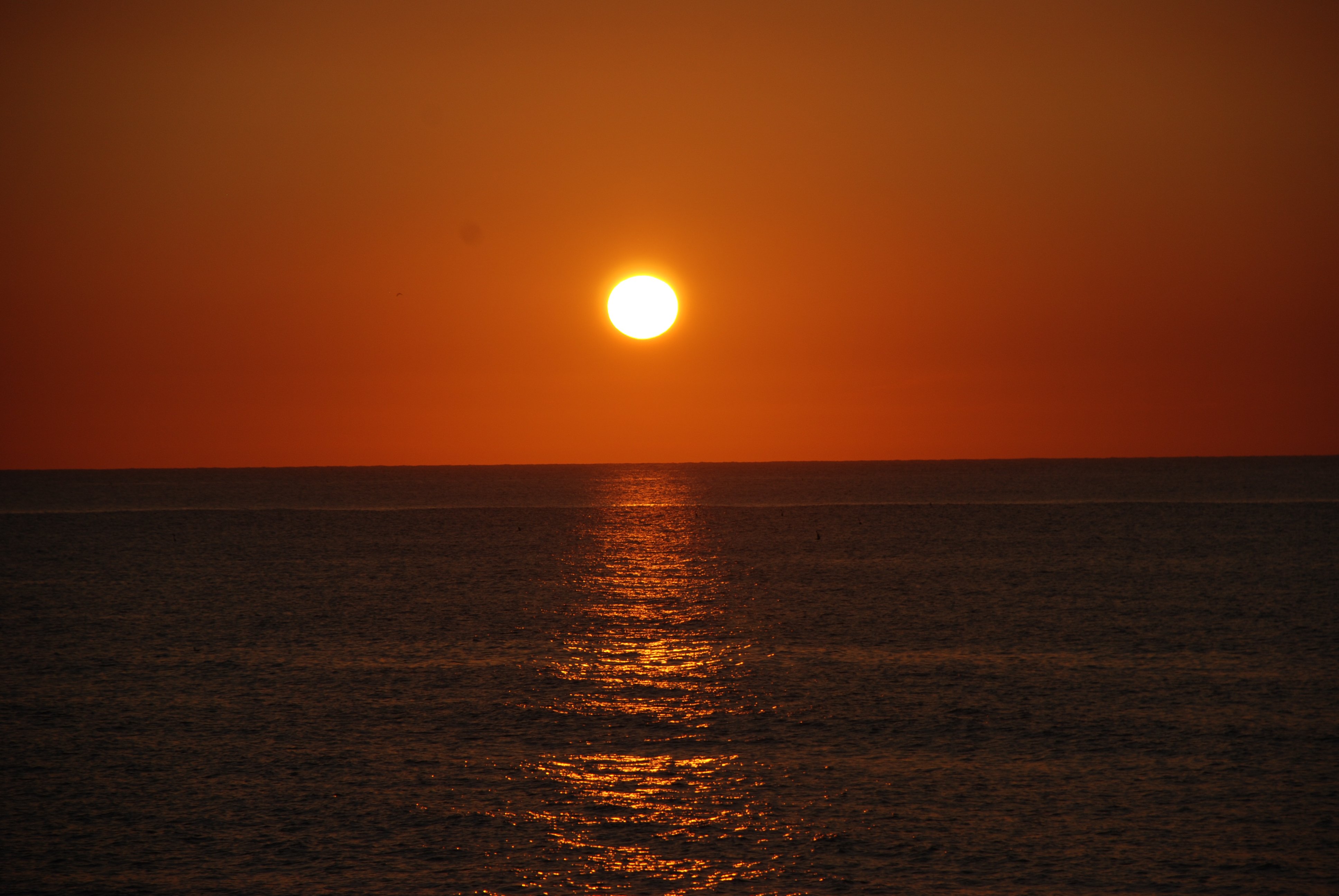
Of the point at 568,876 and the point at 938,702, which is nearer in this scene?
the point at 568,876

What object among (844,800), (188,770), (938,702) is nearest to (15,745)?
(188,770)

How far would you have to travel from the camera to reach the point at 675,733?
669 inches

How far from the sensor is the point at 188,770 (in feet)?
49.8

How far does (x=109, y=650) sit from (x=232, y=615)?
21.6ft

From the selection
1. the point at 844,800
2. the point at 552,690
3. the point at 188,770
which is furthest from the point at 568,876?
the point at 552,690

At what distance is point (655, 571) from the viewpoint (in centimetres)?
4644

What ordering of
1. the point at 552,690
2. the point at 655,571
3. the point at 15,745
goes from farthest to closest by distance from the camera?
the point at 655,571 → the point at 552,690 → the point at 15,745

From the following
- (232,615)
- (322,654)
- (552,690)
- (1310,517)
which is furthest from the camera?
(1310,517)

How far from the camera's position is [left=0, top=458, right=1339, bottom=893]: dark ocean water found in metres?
11.8

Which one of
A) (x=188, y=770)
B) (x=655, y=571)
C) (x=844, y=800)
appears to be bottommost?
(x=844, y=800)

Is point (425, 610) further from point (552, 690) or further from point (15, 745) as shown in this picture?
point (15, 745)

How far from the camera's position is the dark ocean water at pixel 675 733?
11789 mm

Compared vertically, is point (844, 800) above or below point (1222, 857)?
above

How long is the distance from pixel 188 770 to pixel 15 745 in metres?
3.21
